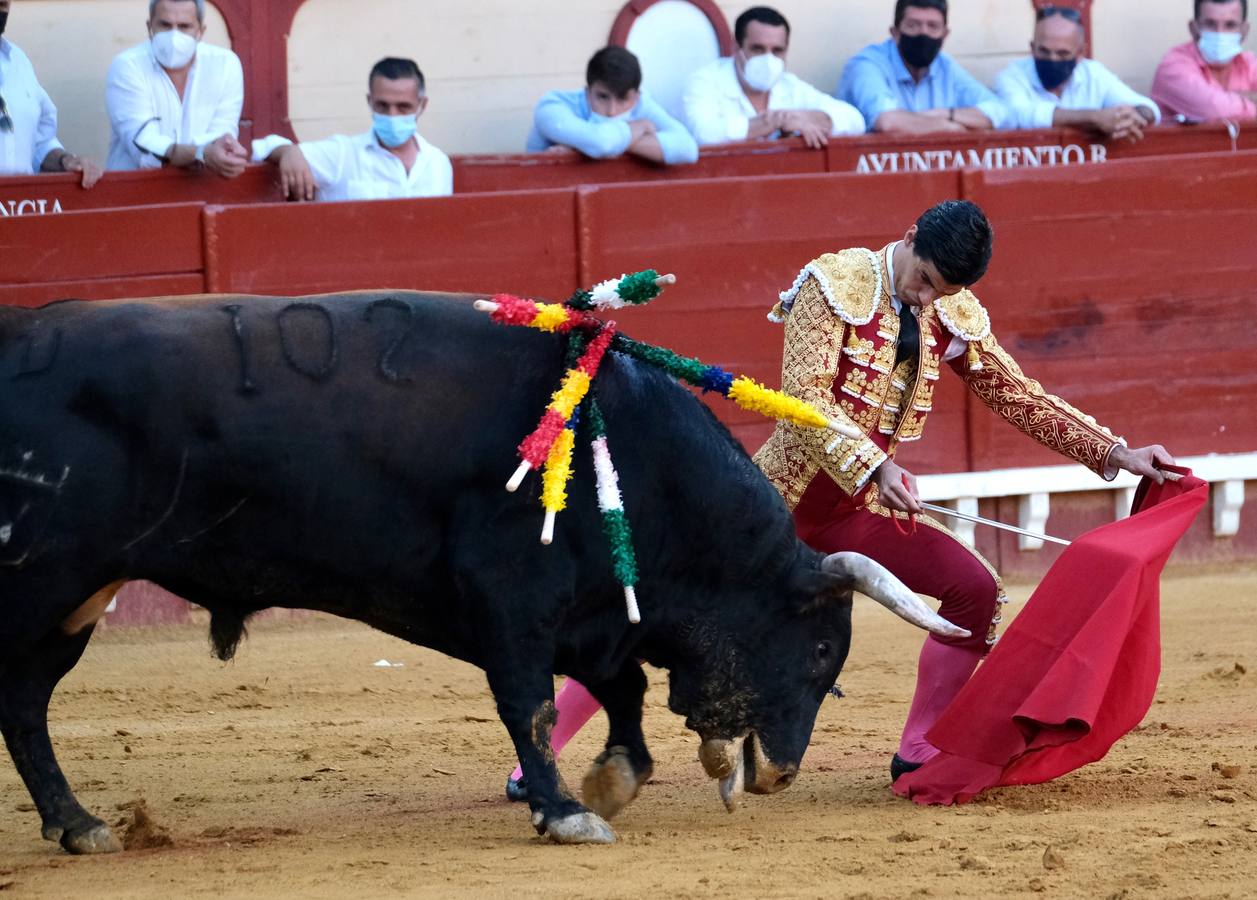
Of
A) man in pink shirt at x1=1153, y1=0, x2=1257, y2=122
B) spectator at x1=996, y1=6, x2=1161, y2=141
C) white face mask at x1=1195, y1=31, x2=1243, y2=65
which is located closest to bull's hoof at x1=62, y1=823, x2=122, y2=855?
spectator at x1=996, y1=6, x2=1161, y2=141

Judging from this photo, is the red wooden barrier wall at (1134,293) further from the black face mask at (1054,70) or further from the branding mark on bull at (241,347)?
the branding mark on bull at (241,347)

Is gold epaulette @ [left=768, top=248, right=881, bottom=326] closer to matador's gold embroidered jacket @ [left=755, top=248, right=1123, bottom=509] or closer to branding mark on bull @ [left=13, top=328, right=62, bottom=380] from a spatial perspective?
matador's gold embroidered jacket @ [left=755, top=248, right=1123, bottom=509]

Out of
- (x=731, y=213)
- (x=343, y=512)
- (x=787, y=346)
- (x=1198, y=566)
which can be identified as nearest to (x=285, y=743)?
(x=343, y=512)

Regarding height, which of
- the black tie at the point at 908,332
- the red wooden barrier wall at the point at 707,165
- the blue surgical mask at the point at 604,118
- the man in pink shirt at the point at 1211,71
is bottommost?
the black tie at the point at 908,332

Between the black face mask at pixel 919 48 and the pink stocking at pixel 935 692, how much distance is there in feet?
13.6

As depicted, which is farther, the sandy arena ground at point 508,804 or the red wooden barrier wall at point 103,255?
the red wooden barrier wall at point 103,255

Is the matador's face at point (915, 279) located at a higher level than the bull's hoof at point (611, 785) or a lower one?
higher

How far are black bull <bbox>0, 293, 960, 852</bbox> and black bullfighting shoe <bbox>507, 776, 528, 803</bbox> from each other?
31 cm

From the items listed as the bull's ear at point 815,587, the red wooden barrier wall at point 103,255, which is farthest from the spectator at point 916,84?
the bull's ear at point 815,587

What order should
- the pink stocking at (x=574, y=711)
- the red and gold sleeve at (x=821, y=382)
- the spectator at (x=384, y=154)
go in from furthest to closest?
the spectator at (x=384, y=154)
the pink stocking at (x=574, y=711)
the red and gold sleeve at (x=821, y=382)

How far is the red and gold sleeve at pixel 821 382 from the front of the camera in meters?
3.90

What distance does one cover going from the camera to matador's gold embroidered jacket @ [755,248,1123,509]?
13.0 ft

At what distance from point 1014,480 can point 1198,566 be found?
0.82m

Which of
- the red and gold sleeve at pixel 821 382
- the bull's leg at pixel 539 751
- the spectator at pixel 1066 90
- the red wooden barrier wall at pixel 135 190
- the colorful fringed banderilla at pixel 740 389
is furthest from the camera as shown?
the spectator at pixel 1066 90
